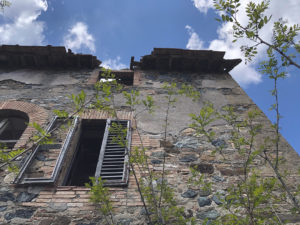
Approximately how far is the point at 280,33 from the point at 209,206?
220 centimetres

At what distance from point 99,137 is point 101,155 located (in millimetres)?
1156

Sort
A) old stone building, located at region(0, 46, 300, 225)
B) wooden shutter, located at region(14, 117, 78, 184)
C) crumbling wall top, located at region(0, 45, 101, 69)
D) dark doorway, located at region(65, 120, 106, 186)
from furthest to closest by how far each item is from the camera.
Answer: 1. crumbling wall top, located at region(0, 45, 101, 69)
2. dark doorway, located at region(65, 120, 106, 186)
3. wooden shutter, located at region(14, 117, 78, 184)
4. old stone building, located at region(0, 46, 300, 225)

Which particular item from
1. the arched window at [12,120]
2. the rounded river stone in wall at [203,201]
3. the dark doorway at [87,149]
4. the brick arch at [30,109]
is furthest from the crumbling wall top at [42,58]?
the rounded river stone in wall at [203,201]

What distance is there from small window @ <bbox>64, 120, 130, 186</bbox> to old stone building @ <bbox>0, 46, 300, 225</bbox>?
18 millimetres

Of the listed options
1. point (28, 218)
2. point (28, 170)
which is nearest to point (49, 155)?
point (28, 170)

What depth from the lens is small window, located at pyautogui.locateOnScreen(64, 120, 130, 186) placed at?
10.2ft

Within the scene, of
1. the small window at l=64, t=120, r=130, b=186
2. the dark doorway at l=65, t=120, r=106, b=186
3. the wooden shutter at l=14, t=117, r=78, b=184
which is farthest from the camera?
the dark doorway at l=65, t=120, r=106, b=186

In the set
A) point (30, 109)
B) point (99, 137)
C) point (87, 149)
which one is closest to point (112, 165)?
point (99, 137)

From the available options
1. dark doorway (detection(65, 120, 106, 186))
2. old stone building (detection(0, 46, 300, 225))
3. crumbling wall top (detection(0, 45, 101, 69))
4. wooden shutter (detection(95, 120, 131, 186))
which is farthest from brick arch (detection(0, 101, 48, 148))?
crumbling wall top (detection(0, 45, 101, 69))

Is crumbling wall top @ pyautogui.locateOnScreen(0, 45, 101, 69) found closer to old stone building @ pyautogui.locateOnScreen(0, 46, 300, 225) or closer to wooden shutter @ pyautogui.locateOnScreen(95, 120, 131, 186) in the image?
old stone building @ pyautogui.locateOnScreen(0, 46, 300, 225)

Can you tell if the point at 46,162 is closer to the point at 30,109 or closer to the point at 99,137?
the point at 99,137

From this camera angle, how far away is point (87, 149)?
15.5ft

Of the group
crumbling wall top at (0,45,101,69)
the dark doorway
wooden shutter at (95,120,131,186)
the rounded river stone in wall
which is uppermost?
crumbling wall top at (0,45,101,69)

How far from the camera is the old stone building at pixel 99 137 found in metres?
2.67
